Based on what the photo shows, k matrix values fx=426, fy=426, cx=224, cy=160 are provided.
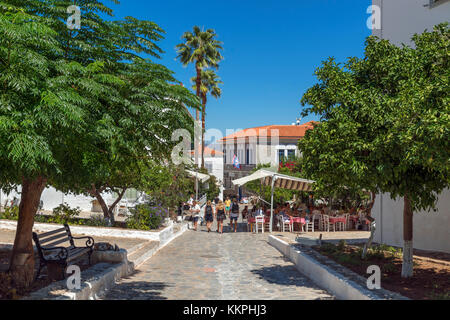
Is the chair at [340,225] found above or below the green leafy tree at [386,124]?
below

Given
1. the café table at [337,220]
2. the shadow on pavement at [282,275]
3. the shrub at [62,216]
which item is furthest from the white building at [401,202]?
the shrub at [62,216]

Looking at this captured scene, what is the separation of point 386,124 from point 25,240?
21.8 feet

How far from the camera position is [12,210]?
17.9 metres

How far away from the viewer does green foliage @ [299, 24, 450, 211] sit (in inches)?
253

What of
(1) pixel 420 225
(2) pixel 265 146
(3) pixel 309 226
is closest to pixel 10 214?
(3) pixel 309 226

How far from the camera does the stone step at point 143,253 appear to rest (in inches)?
447

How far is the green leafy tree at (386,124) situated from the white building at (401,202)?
4.46 metres

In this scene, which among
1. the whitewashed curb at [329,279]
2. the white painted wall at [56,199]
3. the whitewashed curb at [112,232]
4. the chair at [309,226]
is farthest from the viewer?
the white painted wall at [56,199]

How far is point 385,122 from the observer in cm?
743

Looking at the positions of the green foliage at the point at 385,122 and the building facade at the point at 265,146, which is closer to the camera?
the green foliage at the point at 385,122

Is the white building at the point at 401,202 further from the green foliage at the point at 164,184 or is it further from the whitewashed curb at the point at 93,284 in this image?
the green foliage at the point at 164,184

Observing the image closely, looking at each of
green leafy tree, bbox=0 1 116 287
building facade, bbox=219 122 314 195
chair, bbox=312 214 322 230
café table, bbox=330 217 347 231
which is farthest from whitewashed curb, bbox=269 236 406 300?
building facade, bbox=219 122 314 195

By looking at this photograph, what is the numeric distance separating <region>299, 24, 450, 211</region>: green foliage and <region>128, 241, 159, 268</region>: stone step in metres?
5.24
